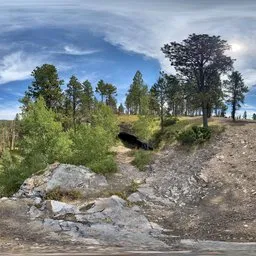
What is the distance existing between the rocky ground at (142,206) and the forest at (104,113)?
389cm

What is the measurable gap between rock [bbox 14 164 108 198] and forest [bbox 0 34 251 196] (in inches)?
76.5

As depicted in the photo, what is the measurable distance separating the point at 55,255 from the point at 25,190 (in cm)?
1579

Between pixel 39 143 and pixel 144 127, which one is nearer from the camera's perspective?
pixel 39 143

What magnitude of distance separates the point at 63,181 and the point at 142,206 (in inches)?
264

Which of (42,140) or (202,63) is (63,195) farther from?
(202,63)

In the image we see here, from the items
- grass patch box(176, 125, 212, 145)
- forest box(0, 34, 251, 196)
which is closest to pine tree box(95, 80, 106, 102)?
forest box(0, 34, 251, 196)

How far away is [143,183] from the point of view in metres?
34.8

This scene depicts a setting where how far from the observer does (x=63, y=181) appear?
104 feet

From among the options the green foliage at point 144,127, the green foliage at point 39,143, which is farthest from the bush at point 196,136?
the green foliage at point 144,127

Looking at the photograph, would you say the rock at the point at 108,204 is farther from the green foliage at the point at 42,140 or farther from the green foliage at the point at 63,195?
the green foliage at the point at 42,140

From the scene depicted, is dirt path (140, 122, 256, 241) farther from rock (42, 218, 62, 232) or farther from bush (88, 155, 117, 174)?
rock (42, 218, 62, 232)

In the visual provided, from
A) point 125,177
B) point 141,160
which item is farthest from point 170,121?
point 125,177

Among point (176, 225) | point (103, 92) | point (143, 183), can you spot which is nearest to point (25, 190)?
point (143, 183)

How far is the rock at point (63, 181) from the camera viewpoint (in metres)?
30.7
